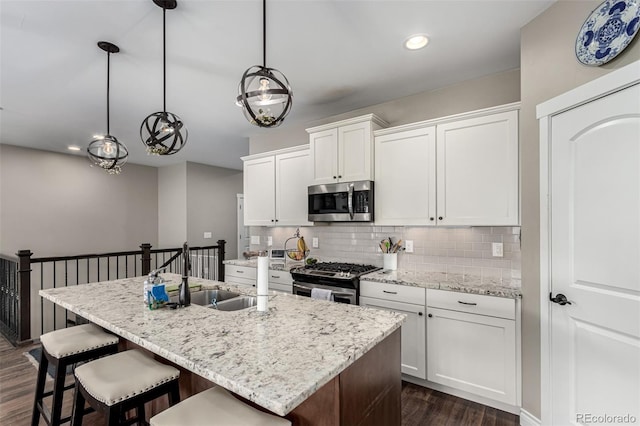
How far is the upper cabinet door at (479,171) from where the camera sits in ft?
7.82

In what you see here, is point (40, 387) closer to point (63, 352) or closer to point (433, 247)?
point (63, 352)

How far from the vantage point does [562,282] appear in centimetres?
186

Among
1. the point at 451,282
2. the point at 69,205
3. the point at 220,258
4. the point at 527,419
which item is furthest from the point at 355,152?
the point at 69,205

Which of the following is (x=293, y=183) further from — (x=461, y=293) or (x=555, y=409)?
(x=555, y=409)

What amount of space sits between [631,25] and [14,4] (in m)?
3.34

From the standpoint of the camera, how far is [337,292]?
9.67 ft

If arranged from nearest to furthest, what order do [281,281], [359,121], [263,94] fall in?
[263,94], [359,121], [281,281]

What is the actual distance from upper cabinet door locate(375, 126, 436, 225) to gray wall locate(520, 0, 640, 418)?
0.77 metres

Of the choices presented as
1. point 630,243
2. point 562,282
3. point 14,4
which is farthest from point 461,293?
point 14,4

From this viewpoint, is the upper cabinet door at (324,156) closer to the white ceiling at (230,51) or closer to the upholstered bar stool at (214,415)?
the white ceiling at (230,51)

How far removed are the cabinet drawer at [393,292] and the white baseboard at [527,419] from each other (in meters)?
0.94

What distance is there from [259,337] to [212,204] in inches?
233

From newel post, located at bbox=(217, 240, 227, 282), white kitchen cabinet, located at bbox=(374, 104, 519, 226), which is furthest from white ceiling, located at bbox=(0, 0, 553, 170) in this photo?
newel post, located at bbox=(217, 240, 227, 282)

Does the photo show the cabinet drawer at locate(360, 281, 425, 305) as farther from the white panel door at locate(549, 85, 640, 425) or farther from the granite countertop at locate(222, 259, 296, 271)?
the granite countertop at locate(222, 259, 296, 271)
